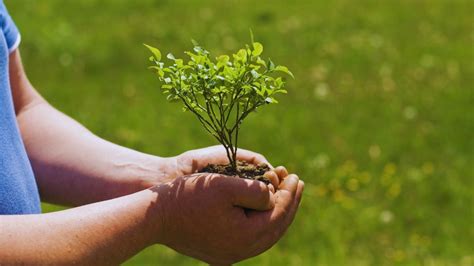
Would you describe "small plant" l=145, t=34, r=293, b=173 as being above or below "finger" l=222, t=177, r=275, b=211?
above

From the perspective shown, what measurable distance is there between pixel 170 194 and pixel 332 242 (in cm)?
316

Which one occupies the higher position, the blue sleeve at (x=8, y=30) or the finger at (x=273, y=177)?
the blue sleeve at (x=8, y=30)

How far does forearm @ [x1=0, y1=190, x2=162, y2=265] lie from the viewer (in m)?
1.94

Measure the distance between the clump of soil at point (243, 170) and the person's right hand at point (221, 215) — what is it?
10cm

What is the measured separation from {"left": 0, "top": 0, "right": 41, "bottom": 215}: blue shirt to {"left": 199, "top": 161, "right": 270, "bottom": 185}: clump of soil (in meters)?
0.46

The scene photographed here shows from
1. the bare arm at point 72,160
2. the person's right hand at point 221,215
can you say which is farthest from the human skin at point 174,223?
the bare arm at point 72,160

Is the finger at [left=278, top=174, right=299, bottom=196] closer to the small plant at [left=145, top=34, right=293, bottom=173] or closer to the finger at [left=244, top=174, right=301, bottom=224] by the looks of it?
the finger at [left=244, top=174, right=301, bottom=224]

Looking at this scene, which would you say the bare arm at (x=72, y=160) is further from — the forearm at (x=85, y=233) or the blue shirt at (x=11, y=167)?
the forearm at (x=85, y=233)

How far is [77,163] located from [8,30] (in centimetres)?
43

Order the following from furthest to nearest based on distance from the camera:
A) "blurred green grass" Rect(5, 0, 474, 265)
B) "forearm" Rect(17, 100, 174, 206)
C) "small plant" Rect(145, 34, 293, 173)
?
1. "blurred green grass" Rect(5, 0, 474, 265)
2. "forearm" Rect(17, 100, 174, 206)
3. "small plant" Rect(145, 34, 293, 173)

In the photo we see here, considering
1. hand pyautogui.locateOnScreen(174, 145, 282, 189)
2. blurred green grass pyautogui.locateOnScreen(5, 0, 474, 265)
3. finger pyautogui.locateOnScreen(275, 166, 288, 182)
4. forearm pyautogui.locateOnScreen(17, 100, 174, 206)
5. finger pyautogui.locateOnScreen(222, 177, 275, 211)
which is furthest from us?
blurred green grass pyautogui.locateOnScreen(5, 0, 474, 265)

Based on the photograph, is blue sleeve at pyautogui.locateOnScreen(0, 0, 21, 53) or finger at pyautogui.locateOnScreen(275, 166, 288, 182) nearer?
finger at pyautogui.locateOnScreen(275, 166, 288, 182)

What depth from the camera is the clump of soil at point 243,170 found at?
7.44ft

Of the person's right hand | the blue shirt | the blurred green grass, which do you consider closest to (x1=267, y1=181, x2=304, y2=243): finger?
the person's right hand
